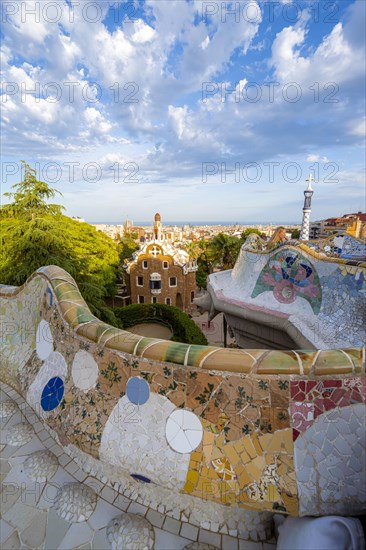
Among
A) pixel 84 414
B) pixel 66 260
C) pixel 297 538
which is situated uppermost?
pixel 66 260

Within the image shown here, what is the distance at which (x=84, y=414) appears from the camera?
394 cm

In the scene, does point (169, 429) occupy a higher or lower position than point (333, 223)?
lower

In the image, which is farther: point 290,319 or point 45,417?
point 290,319

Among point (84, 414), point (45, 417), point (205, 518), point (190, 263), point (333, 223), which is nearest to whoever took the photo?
point (205, 518)

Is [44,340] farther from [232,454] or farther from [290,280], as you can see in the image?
[290,280]

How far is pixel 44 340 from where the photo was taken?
16.4 feet

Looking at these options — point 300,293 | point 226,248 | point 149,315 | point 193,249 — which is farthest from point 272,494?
point 193,249

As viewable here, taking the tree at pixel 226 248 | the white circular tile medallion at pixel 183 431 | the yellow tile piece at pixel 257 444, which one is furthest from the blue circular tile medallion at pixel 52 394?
the tree at pixel 226 248

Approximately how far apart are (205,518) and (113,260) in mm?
21006

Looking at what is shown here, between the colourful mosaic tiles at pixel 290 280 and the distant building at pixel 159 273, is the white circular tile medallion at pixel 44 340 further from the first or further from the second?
the distant building at pixel 159 273

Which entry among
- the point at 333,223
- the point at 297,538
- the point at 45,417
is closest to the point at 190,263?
the point at 45,417

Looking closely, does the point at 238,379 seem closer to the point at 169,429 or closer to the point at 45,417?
the point at 169,429

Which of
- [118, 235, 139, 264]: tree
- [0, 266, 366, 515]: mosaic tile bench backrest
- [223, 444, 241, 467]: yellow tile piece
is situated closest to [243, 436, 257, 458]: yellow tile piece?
[0, 266, 366, 515]: mosaic tile bench backrest

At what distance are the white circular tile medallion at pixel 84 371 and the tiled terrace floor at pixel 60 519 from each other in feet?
3.88
